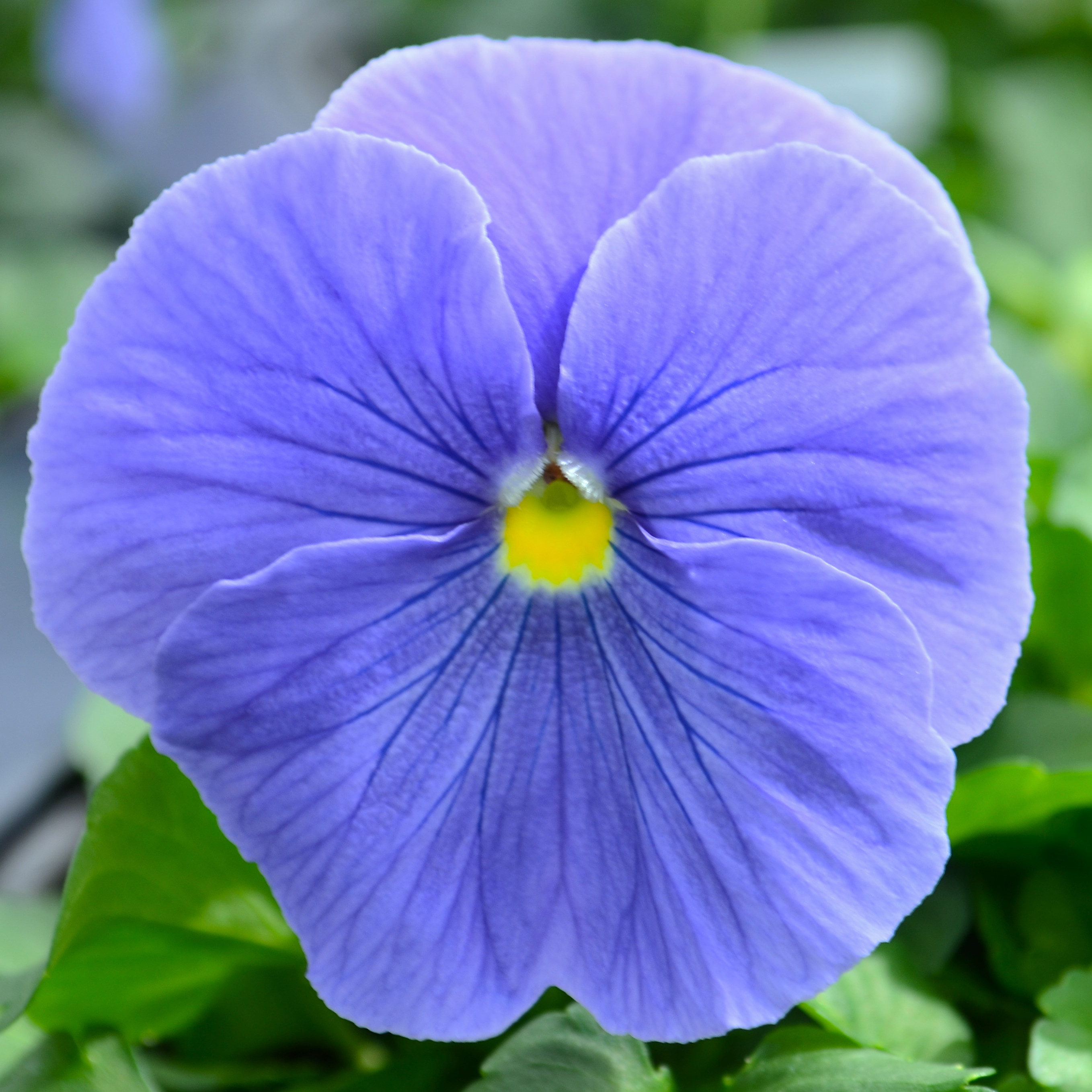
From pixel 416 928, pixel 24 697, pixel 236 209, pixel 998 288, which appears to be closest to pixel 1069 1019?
pixel 416 928

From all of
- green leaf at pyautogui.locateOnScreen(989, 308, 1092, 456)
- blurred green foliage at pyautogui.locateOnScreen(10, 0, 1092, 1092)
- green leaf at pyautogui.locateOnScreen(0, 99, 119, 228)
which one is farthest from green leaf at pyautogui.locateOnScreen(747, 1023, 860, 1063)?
green leaf at pyautogui.locateOnScreen(0, 99, 119, 228)

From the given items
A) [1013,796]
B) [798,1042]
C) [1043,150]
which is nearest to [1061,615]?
[1013,796]

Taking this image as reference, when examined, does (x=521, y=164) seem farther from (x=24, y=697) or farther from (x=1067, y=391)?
(x=24, y=697)

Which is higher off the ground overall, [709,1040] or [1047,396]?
[1047,396]

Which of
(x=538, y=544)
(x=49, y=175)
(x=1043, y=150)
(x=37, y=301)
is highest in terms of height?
(x=49, y=175)

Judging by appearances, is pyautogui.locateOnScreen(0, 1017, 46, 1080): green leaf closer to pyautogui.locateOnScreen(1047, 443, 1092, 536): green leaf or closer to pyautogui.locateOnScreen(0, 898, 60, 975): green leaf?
pyautogui.locateOnScreen(0, 898, 60, 975): green leaf

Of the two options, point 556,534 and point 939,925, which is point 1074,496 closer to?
point 939,925
